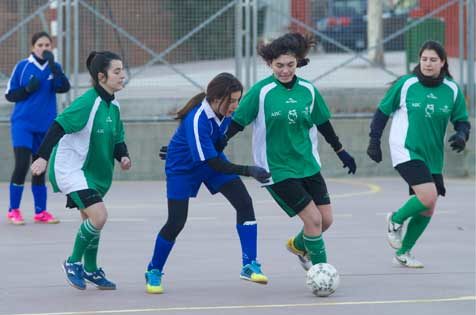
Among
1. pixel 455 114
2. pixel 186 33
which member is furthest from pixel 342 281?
pixel 186 33

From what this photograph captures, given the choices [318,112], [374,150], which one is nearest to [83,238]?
[318,112]

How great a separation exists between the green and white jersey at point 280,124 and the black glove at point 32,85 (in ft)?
13.7

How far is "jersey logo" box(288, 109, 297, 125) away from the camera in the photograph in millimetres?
8184

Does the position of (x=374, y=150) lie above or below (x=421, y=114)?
below

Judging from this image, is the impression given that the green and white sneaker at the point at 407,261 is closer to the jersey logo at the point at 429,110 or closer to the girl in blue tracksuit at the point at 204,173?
the jersey logo at the point at 429,110

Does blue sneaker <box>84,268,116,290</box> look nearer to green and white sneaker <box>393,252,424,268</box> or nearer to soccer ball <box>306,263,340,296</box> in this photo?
soccer ball <box>306,263,340,296</box>

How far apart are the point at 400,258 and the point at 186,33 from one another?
731 centimetres

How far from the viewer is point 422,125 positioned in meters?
9.23

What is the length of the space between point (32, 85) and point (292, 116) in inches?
175

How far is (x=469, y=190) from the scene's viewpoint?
14.8m

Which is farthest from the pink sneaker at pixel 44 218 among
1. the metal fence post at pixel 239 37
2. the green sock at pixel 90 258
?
the metal fence post at pixel 239 37

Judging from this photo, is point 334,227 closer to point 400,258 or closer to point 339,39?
point 400,258

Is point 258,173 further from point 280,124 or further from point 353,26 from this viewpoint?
point 353,26

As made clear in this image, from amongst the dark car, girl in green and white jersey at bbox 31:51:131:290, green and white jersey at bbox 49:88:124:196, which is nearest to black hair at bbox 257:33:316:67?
girl in green and white jersey at bbox 31:51:131:290
